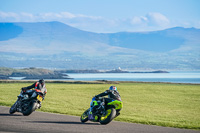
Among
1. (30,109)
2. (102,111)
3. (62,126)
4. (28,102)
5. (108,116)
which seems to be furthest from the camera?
(28,102)

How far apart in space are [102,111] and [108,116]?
2.47ft

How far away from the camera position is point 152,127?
18.0 m

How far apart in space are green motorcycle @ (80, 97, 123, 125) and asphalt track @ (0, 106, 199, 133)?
0.93 ft

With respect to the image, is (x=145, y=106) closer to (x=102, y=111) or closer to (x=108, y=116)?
(x=102, y=111)

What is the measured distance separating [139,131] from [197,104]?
20135 millimetres

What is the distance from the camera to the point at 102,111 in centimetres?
1902

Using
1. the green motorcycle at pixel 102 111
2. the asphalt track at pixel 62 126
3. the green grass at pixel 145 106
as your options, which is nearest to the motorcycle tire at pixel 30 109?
the asphalt track at pixel 62 126

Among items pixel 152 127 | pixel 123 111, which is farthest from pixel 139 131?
pixel 123 111

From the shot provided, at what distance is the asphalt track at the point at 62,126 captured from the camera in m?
16.7

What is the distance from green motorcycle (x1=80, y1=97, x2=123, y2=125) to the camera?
1836cm

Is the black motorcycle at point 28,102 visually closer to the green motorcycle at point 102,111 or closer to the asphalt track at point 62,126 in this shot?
the asphalt track at point 62,126

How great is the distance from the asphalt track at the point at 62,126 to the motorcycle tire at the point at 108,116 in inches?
9.8

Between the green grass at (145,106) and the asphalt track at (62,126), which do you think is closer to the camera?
the asphalt track at (62,126)

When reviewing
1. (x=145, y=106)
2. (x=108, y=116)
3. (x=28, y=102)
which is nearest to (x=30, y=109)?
(x=28, y=102)
